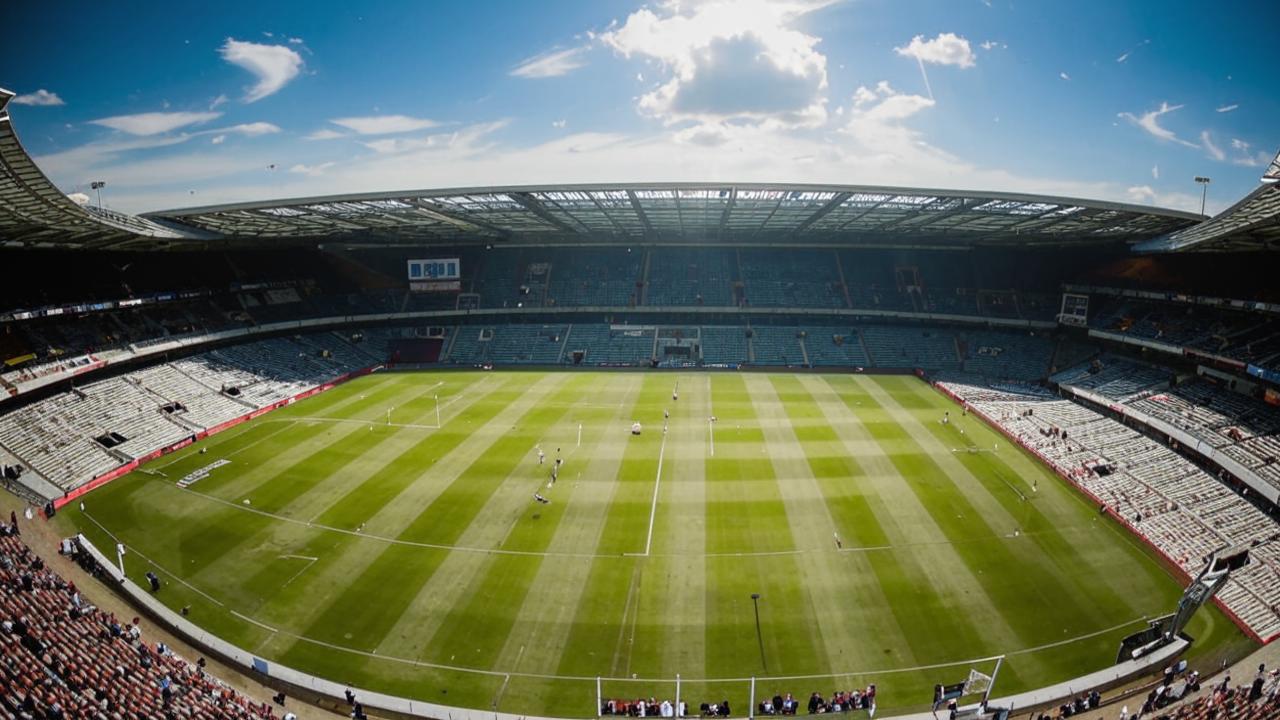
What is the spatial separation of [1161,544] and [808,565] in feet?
56.4

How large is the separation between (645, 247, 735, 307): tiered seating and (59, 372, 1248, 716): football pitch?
33.0 m

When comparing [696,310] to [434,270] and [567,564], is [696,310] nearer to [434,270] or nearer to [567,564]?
[434,270]

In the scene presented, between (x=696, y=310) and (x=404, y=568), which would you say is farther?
(x=696, y=310)

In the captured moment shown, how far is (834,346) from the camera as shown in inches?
2763

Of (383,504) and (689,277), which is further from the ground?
(689,277)

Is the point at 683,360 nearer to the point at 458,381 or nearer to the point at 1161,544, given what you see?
the point at 458,381

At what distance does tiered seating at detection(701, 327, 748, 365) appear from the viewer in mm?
69188

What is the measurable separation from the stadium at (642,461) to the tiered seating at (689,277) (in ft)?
4.48

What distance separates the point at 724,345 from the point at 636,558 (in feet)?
150

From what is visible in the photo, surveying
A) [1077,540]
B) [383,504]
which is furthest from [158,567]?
[1077,540]

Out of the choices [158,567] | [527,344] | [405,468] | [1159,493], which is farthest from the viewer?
[527,344]

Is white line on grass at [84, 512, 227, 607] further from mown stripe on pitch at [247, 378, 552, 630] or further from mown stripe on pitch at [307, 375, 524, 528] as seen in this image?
mown stripe on pitch at [307, 375, 524, 528]

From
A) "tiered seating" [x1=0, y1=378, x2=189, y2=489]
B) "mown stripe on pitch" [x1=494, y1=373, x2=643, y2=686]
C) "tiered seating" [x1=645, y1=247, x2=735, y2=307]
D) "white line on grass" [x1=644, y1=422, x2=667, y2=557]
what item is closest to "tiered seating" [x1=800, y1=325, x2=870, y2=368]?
"tiered seating" [x1=645, y1=247, x2=735, y2=307]

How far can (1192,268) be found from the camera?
5262cm
